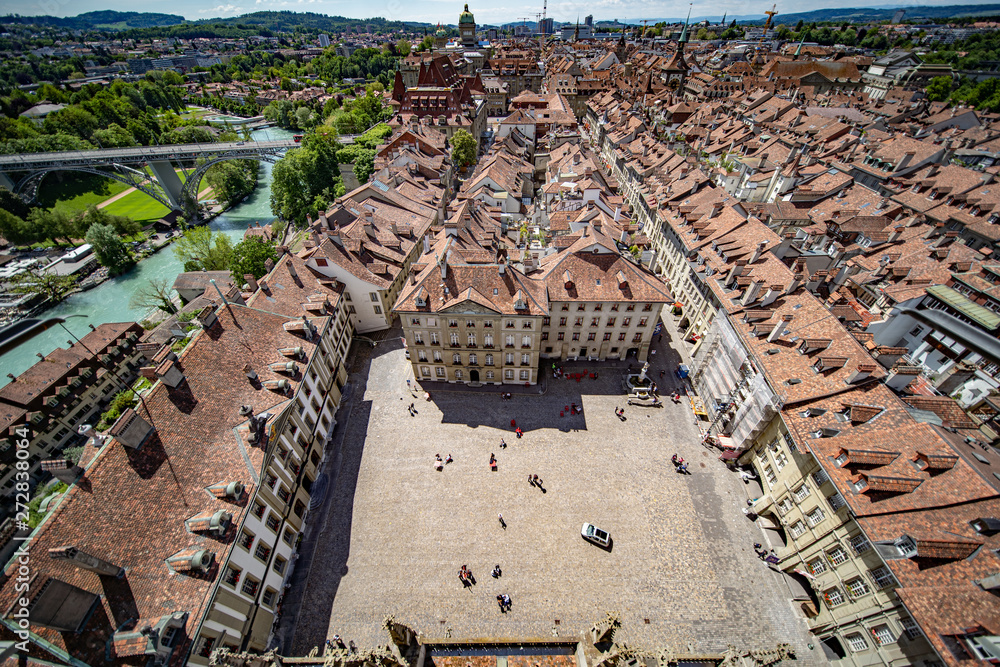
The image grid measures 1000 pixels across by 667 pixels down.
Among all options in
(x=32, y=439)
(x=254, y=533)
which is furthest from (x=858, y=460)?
(x=32, y=439)

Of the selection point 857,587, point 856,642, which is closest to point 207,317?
point 857,587

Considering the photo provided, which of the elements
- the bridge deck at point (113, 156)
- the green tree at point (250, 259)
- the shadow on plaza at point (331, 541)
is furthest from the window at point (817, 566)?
the bridge deck at point (113, 156)

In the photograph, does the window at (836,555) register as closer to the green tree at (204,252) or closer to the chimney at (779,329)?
the chimney at (779,329)

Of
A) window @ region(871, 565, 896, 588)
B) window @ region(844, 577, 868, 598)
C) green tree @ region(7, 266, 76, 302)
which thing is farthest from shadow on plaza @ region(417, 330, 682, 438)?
green tree @ region(7, 266, 76, 302)

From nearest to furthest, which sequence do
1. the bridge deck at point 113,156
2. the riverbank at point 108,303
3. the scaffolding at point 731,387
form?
the scaffolding at point 731,387 < the riverbank at point 108,303 < the bridge deck at point 113,156

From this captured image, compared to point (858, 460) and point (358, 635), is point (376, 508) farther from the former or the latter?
point (858, 460)

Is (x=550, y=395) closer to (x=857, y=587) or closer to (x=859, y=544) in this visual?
(x=859, y=544)

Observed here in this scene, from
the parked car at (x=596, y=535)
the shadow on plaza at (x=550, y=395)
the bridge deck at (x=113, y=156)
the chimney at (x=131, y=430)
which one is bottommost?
the shadow on plaza at (x=550, y=395)
